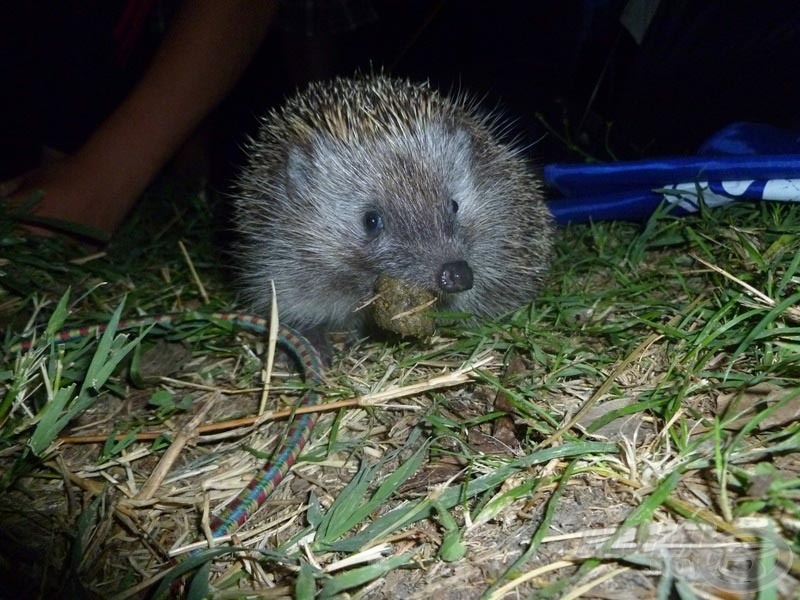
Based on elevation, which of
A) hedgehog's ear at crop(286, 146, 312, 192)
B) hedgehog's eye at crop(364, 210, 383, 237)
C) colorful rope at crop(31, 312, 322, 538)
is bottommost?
colorful rope at crop(31, 312, 322, 538)

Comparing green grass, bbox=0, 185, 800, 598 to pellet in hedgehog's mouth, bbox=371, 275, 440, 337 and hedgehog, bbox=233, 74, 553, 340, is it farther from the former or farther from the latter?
hedgehog, bbox=233, 74, 553, 340

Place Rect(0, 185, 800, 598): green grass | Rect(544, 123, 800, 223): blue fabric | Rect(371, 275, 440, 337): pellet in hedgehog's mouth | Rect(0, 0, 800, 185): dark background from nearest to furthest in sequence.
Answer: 1. Rect(0, 185, 800, 598): green grass
2. Rect(371, 275, 440, 337): pellet in hedgehog's mouth
3. Rect(544, 123, 800, 223): blue fabric
4. Rect(0, 0, 800, 185): dark background

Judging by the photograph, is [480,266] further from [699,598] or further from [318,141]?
[699,598]

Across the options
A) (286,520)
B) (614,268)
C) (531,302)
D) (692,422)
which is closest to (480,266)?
(531,302)

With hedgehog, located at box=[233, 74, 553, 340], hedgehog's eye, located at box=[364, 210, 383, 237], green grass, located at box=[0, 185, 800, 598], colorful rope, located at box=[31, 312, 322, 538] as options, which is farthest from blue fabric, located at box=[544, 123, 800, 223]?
colorful rope, located at box=[31, 312, 322, 538]

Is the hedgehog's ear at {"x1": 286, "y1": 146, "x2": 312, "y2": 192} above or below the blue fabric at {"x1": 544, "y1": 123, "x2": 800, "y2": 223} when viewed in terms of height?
above

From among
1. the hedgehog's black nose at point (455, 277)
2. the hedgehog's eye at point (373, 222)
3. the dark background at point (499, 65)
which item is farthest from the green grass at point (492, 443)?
the dark background at point (499, 65)
